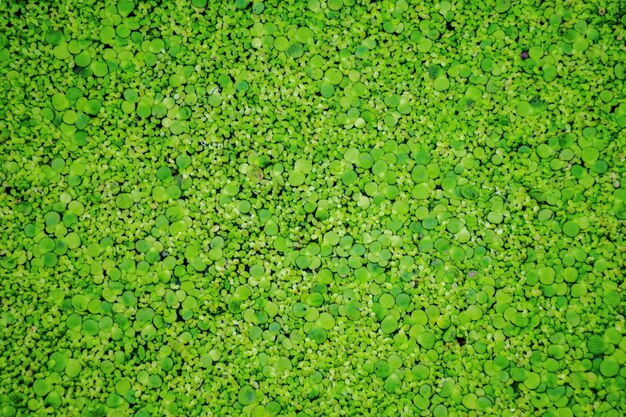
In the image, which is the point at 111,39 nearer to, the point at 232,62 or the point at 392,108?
the point at 232,62

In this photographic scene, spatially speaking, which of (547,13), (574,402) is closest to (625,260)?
(574,402)

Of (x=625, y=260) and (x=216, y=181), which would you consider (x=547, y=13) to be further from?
(x=216, y=181)

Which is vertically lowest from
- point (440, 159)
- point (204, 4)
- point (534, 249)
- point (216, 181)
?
point (216, 181)

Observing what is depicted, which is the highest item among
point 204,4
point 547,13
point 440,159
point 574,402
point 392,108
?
point 547,13

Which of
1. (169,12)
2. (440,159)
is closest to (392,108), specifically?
(440,159)

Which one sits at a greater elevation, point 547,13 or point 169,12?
point 547,13

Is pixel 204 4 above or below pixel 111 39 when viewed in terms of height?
above
